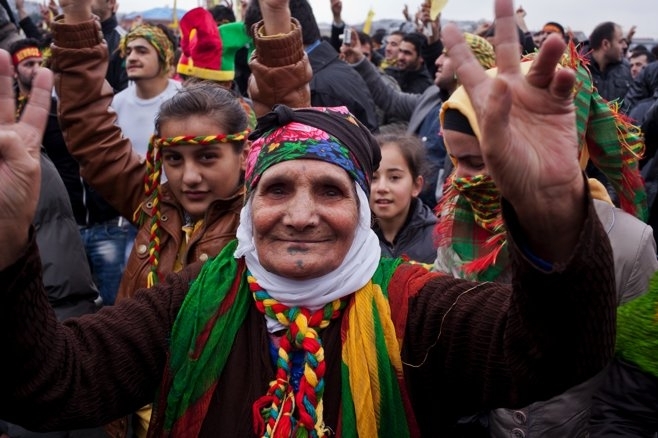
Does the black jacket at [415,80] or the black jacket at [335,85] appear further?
the black jacket at [415,80]

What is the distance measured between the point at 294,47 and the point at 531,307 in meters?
1.62

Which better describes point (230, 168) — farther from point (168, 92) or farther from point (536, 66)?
point (168, 92)

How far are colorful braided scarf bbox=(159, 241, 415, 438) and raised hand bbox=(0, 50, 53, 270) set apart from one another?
498mm

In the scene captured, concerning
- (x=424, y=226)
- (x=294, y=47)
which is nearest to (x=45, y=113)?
(x=294, y=47)

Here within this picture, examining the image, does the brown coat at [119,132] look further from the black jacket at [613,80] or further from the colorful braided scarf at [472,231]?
the black jacket at [613,80]

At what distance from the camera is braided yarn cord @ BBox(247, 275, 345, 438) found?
176 cm

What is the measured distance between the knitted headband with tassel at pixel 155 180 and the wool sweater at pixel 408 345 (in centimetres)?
78

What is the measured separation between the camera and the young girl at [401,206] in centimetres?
360

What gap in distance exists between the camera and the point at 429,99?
18.0 feet

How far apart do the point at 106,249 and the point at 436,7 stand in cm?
342

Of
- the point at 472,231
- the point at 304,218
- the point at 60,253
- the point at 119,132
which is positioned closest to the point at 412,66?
the point at 60,253

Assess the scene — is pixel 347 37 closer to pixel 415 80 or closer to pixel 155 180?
pixel 415 80

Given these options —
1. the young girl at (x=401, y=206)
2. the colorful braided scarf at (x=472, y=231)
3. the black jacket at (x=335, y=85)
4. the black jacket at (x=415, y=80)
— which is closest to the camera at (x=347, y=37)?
the black jacket at (x=415, y=80)

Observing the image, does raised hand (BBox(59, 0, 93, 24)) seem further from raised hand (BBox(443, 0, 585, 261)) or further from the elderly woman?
raised hand (BBox(443, 0, 585, 261))
